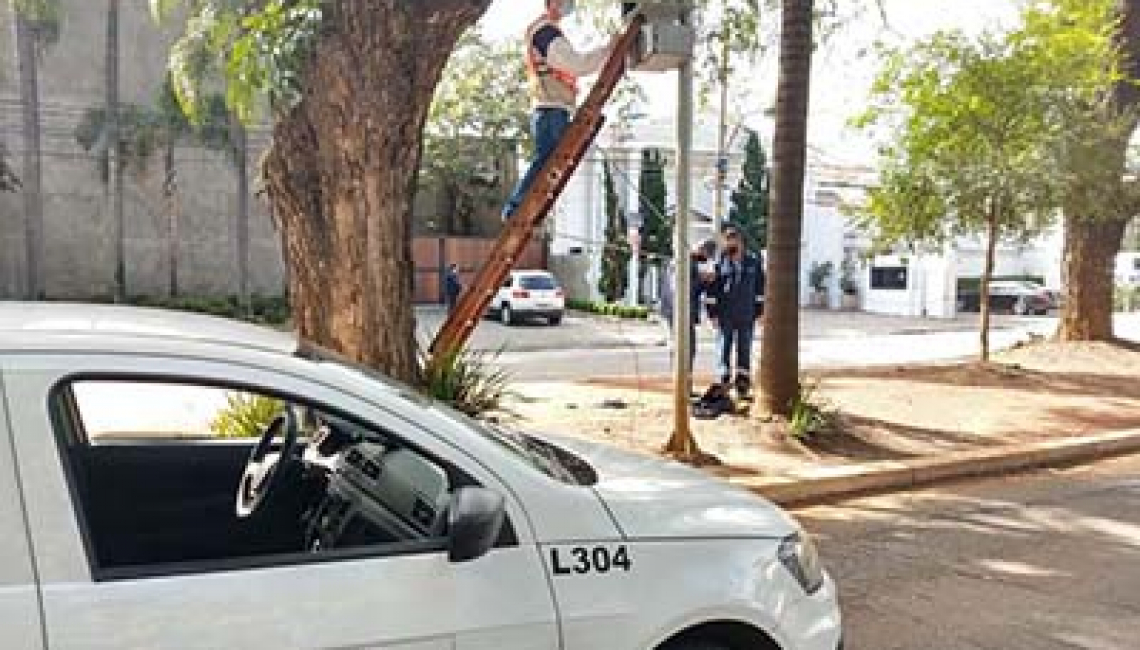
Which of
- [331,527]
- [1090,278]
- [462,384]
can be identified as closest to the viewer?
[331,527]

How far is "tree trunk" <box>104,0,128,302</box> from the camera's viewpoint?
27375mm

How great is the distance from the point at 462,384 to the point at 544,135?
187cm

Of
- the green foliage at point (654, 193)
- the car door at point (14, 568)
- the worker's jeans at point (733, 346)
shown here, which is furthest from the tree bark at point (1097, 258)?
the green foliage at point (654, 193)

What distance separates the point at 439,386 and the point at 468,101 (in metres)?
25.5

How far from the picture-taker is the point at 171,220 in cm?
2928

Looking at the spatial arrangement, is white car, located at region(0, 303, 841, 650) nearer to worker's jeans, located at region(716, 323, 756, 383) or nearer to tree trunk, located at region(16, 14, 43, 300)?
worker's jeans, located at region(716, 323, 756, 383)

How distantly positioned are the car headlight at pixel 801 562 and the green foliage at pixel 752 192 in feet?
128

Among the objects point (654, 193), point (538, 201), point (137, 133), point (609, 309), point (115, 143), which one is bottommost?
point (609, 309)

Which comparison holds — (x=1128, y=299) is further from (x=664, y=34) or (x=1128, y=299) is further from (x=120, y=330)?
(x=120, y=330)

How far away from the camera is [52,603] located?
215cm

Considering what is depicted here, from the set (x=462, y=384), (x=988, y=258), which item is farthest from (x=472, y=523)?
(x=988, y=258)

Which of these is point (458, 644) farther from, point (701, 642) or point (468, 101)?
point (468, 101)

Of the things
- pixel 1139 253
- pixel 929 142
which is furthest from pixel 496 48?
pixel 1139 253

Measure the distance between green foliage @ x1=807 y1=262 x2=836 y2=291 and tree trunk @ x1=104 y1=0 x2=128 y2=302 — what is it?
92.6 feet
